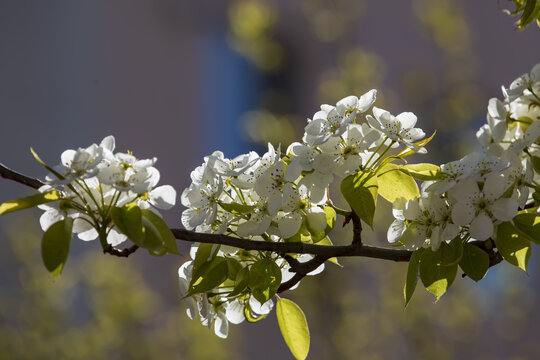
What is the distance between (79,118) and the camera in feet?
12.4

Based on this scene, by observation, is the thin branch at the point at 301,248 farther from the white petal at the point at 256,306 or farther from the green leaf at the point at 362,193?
the white petal at the point at 256,306

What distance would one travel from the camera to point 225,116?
14.1 feet

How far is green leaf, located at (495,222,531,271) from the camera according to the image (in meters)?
0.61

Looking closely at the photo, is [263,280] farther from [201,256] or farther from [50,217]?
[50,217]

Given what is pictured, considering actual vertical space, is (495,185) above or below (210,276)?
above

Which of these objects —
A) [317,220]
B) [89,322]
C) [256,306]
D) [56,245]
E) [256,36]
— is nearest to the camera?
[56,245]

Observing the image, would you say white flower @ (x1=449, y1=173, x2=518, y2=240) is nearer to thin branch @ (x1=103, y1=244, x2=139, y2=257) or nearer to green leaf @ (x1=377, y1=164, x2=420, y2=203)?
green leaf @ (x1=377, y1=164, x2=420, y2=203)

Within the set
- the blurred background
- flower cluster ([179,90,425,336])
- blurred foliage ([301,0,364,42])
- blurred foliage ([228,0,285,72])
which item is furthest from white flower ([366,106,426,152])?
blurred foliage ([301,0,364,42])

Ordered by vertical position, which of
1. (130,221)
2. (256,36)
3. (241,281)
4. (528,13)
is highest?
(528,13)

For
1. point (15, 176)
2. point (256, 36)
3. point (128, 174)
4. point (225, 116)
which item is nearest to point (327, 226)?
point (128, 174)

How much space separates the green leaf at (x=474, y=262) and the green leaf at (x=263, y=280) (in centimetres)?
20

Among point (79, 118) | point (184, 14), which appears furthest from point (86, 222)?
point (184, 14)

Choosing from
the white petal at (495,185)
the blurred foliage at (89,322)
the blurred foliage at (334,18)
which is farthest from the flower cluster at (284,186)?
the blurred foliage at (334,18)

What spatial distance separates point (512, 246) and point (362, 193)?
0.53 ft
